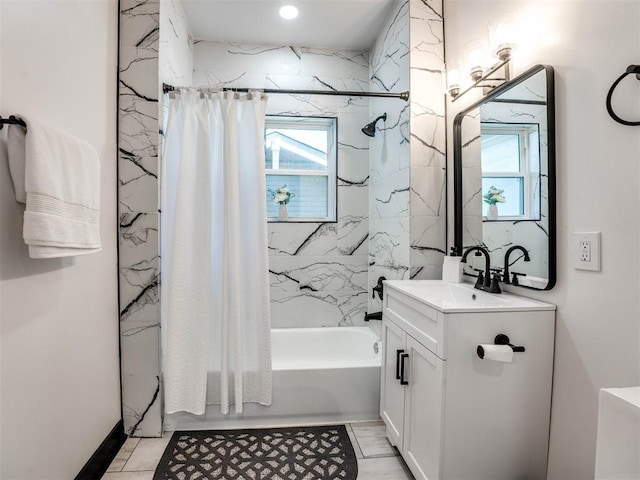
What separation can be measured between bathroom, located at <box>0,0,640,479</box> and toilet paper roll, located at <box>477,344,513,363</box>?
0.24 meters

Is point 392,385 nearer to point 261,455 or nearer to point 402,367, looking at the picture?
point 402,367

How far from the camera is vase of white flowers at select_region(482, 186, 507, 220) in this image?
5.25 feet

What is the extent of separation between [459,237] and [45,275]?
1.93 metres

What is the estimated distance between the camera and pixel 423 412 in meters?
1.40

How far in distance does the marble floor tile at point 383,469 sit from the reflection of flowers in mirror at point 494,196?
1352 millimetres

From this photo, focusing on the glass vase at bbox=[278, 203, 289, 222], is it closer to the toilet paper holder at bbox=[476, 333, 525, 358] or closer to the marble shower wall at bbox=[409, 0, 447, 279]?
the marble shower wall at bbox=[409, 0, 447, 279]

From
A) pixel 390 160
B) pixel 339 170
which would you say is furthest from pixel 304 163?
pixel 390 160

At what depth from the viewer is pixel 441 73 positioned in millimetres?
2109

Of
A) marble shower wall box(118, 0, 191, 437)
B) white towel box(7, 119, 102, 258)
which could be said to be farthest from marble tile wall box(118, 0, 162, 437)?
white towel box(7, 119, 102, 258)

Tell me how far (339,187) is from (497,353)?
1.92 meters

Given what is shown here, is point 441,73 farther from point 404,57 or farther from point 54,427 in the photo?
point 54,427

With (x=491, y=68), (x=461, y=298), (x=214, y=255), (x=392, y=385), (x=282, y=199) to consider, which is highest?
(x=491, y=68)

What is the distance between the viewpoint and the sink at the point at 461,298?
1.26 metres

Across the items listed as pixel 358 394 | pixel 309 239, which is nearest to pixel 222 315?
pixel 358 394
